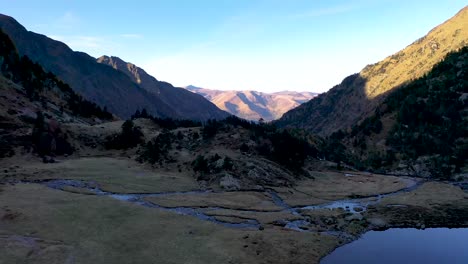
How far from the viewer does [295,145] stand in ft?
406

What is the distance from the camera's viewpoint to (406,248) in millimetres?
54188

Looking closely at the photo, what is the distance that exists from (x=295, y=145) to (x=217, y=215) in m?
62.5

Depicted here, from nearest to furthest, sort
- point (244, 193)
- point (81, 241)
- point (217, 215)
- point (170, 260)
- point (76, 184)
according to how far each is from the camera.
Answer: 1. point (170, 260)
2. point (81, 241)
3. point (217, 215)
4. point (76, 184)
5. point (244, 193)

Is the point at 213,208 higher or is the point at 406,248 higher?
the point at 213,208

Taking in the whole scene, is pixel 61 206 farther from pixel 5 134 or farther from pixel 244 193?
pixel 5 134

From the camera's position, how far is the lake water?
4928 cm

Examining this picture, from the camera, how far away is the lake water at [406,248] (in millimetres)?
49281

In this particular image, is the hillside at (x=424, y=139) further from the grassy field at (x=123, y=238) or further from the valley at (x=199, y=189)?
the grassy field at (x=123, y=238)

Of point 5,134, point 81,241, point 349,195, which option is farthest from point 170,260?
point 5,134

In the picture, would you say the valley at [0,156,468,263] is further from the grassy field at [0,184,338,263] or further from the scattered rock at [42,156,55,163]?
the scattered rock at [42,156,55,163]

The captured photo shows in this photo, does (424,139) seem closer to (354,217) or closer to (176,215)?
(354,217)

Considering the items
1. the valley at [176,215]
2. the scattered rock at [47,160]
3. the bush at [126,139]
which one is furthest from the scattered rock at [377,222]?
the bush at [126,139]

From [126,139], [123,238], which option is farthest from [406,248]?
[126,139]

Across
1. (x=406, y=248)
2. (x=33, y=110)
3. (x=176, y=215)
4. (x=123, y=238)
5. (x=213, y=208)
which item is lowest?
(x=406, y=248)
